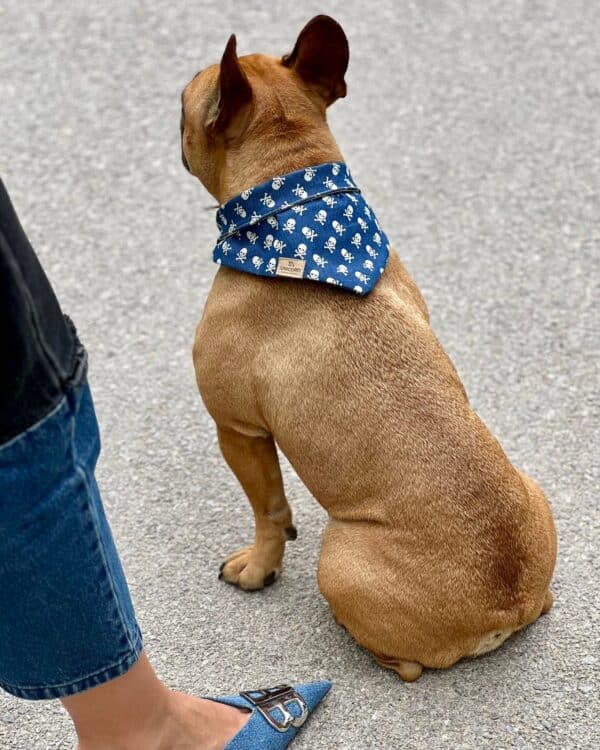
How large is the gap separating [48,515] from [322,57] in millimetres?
1575

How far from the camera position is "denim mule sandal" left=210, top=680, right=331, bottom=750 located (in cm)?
272

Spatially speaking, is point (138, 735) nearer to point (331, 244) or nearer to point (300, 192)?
point (331, 244)

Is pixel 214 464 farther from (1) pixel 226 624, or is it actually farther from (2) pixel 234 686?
(2) pixel 234 686

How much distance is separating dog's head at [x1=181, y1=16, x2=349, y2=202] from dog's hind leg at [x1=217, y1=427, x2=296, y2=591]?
744mm

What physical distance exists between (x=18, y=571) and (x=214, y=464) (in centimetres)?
192

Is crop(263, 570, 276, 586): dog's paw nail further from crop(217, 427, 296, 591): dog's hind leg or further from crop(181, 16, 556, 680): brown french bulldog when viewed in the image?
crop(181, 16, 556, 680): brown french bulldog

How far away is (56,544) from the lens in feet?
6.73

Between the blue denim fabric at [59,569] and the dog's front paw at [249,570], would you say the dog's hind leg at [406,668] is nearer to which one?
the dog's front paw at [249,570]

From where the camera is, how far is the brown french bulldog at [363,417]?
2.80 meters

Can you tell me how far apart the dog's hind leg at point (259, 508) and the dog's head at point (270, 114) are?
0.74 meters

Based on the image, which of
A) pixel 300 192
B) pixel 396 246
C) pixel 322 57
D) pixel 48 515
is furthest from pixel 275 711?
pixel 396 246

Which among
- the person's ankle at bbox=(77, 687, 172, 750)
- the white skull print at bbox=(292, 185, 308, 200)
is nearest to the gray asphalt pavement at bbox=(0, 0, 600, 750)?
the person's ankle at bbox=(77, 687, 172, 750)

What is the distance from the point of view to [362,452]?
2832 mm

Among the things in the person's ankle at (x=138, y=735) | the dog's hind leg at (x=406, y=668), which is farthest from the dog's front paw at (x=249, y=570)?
the person's ankle at (x=138, y=735)
